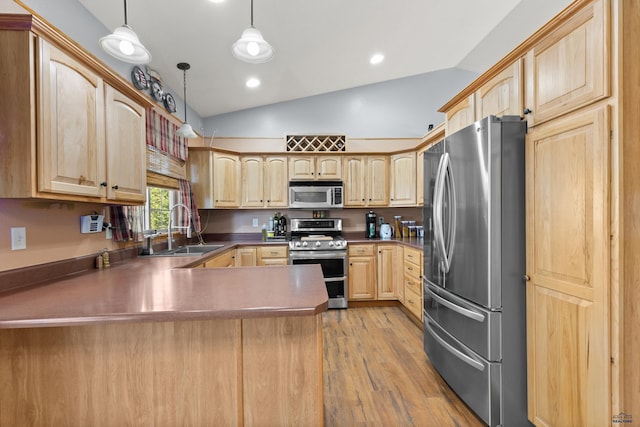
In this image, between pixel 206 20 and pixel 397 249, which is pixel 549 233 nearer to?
pixel 397 249

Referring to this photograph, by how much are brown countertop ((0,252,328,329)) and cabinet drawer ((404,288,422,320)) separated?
1804 mm

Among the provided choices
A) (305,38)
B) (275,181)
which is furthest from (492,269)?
(275,181)

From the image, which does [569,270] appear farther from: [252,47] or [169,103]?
[169,103]

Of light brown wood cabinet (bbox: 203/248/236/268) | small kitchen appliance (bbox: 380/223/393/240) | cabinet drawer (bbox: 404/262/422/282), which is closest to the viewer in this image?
light brown wood cabinet (bbox: 203/248/236/268)

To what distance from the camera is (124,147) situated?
6.16 feet

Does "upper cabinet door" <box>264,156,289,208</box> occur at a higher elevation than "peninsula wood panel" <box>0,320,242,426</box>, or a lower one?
higher

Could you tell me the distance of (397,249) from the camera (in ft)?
12.5

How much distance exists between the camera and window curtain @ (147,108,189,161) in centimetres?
276

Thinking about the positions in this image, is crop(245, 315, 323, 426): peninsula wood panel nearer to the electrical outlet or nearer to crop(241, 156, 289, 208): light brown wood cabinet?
the electrical outlet

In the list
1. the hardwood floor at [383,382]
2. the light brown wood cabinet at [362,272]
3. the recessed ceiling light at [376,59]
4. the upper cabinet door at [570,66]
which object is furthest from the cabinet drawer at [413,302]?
the recessed ceiling light at [376,59]

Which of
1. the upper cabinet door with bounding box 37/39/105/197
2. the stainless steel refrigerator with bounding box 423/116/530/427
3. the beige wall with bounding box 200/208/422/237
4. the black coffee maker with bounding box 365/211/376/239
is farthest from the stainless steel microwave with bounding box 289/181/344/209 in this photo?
the upper cabinet door with bounding box 37/39/105/197

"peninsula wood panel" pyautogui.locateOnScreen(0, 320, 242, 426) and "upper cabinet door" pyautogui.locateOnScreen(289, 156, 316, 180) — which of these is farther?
"upper cabinet door" pyautogui.locateOnScreen(289, 156, 316, 180)

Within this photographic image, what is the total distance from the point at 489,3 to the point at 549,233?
258 centimetres

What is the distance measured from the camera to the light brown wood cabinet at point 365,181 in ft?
13.6
